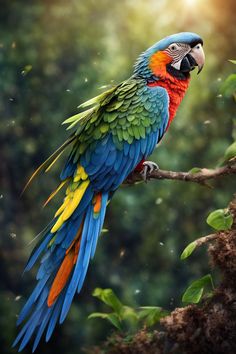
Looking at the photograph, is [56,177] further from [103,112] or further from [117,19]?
[103,112]

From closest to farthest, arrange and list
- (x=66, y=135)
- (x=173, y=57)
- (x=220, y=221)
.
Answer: (x=220, y=221), (x=173, y=57), (x=66, y=135)

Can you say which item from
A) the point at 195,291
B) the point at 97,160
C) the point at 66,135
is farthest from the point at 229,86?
the point at 66,135

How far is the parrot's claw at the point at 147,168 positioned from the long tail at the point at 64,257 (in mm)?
115

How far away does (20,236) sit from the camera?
329 cm

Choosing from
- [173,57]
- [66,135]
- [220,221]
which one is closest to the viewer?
[220,221]

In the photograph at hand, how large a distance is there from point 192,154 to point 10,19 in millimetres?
1075

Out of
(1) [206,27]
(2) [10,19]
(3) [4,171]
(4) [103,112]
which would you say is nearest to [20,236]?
(3) [4,171]

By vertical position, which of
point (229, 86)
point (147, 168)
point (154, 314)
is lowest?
point (154, 314)

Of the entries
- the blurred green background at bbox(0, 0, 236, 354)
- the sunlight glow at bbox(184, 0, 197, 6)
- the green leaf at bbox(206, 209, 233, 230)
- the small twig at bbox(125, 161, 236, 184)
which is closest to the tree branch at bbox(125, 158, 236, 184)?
the small twig at bbox(125, 161, 236, 184)

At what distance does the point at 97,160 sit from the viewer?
1.47m

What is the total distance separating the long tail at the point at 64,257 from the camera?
1368mm

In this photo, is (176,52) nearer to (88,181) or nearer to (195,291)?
(88,181)

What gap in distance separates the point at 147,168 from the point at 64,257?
278 mm

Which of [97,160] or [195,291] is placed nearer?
[195,291]
